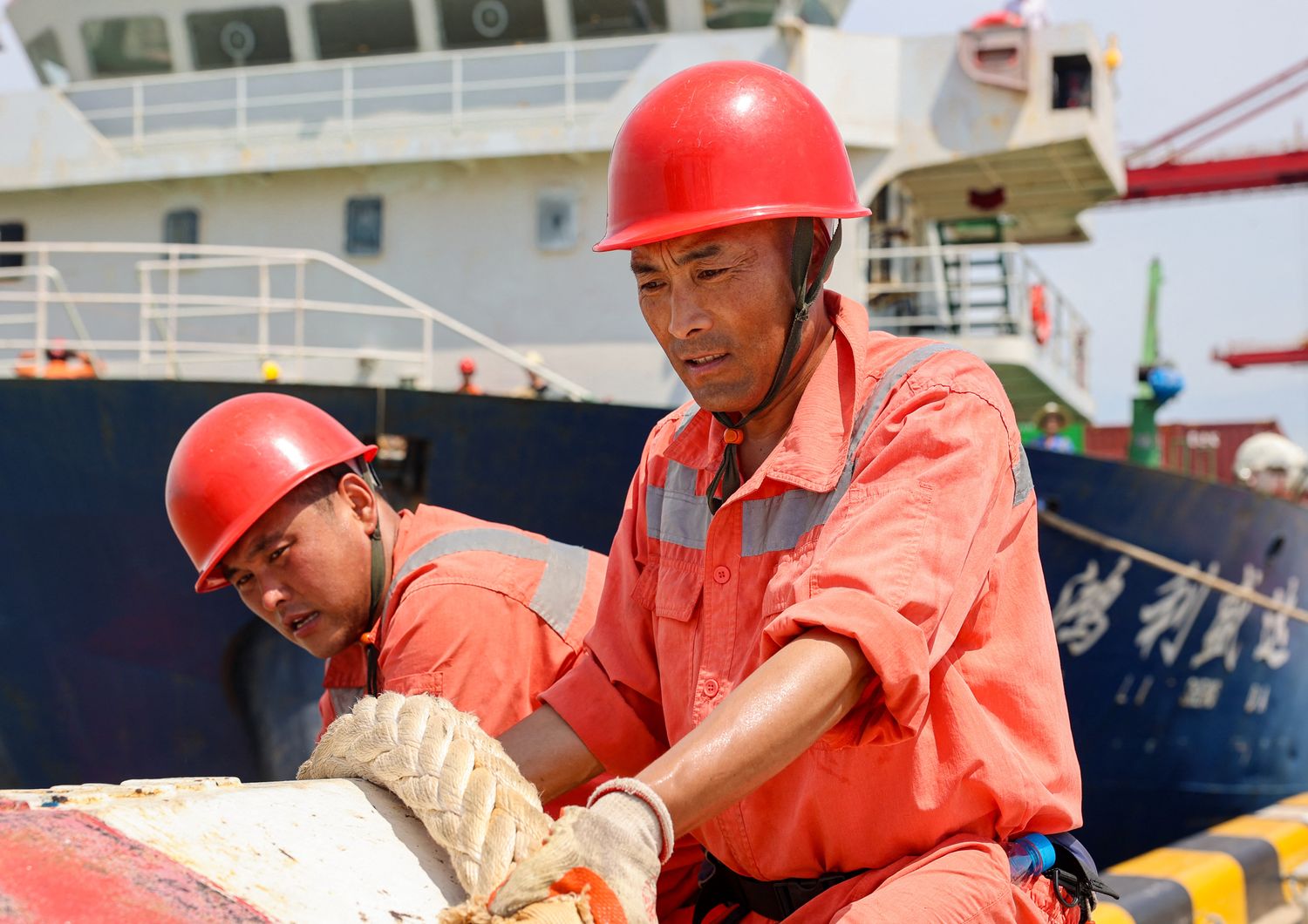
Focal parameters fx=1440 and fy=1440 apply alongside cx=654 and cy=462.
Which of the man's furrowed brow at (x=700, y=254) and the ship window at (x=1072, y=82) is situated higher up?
the ship window at (x=1072, y=82)

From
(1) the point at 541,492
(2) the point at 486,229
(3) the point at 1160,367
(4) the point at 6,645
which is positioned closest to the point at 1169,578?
(3) the point at 1160,367

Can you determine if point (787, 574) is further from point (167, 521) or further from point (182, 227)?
point (182, 227)

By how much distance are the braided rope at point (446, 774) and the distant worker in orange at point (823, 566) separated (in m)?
0.23

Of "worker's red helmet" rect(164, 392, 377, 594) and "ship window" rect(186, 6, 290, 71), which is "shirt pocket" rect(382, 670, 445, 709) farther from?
"ship window" rect(186, 6, 290, 71)

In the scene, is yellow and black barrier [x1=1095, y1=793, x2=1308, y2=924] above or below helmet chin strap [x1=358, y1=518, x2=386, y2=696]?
below

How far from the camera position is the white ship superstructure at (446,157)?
9.45 m

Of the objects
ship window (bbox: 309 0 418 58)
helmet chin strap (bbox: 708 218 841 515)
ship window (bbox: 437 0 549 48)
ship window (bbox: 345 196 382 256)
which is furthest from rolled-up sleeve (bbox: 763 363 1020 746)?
ship window (bbox: 309 0 418 58)

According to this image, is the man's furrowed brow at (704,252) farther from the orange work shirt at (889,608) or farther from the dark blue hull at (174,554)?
the dark blue hull at (174,554)

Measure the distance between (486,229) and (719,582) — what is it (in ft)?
26.4

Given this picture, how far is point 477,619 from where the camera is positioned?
2680 millimetres

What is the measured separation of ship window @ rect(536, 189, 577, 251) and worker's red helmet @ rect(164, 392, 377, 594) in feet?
22.2

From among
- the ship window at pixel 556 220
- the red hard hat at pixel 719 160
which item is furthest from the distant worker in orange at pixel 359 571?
the ship window at pixel 556 220

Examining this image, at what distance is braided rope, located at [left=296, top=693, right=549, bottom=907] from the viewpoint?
1.57 metres

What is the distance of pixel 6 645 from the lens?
737cm
